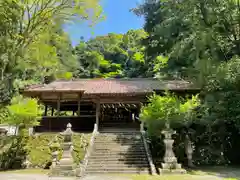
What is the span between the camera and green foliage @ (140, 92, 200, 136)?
40.9ft

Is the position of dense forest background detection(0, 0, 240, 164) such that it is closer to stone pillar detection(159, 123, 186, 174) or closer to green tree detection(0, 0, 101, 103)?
green tree detection(0, 0, 101, 103)

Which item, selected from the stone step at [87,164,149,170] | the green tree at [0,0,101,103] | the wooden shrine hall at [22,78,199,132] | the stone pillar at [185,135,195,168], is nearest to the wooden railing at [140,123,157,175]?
the stone step at [87,164,149,170]

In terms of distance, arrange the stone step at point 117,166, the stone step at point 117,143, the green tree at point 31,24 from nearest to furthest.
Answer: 1. the green tree at point 31,24
2. the stone step at point 117,166
3. the stone step at point 117,143

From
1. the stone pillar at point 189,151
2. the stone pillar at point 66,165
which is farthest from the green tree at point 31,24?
the stone pillar at point 189,151

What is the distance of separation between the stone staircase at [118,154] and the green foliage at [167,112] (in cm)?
169

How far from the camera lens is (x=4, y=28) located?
848 centimetres

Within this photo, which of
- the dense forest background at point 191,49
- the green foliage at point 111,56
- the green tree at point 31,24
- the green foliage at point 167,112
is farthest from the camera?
the green foliage at point 111,56

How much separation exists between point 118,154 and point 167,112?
329 cm

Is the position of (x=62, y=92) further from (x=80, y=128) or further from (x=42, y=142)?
(x=42, y=142)

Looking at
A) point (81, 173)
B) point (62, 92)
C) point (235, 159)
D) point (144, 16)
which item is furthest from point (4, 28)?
point (144, 16)

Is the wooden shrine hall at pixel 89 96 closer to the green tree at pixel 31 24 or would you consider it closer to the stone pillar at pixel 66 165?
the stone pillar at pixel 66 165

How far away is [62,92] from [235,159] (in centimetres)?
1129

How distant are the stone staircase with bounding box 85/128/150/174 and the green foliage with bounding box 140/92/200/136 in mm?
1692

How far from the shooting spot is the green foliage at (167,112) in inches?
490
